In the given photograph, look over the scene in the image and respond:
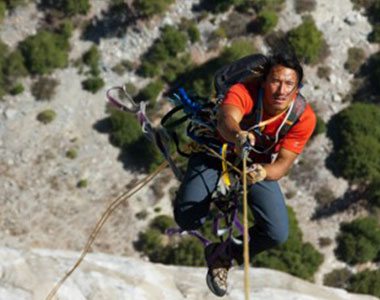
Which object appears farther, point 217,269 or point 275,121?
point 217,269

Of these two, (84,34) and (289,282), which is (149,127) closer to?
(289,282)

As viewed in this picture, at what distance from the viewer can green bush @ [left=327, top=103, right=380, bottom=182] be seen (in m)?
25.3

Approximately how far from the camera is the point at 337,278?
25656 mm

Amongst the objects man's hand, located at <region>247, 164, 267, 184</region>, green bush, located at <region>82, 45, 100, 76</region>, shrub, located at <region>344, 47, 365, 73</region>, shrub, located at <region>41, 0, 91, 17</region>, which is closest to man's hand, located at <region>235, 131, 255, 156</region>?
man's hand, located at <region>247, 164, 267, 184</region>

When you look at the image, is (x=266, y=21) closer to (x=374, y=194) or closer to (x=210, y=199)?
(x=374, y=194)

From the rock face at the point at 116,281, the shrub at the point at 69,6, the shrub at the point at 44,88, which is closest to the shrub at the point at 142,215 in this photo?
the shrub at the point at 44,88

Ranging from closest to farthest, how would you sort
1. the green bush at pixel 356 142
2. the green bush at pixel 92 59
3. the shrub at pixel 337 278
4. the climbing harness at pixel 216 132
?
the climbing harness at pixel 216 132
the green bush at pixel 92 59
the green bush at pixel 356 142
the shrub at pixel 337 278

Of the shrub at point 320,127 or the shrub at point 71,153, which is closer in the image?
the shrub at point 71,153

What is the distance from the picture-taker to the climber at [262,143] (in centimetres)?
841

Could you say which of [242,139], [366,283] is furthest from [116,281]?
[366,283]

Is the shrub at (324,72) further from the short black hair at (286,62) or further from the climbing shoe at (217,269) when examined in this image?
the short black hair at (286,62)

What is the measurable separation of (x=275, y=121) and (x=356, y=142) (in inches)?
679

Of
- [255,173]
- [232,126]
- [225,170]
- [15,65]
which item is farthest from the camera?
[15,65]

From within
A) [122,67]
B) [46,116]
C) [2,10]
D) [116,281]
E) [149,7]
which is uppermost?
[2,10]
